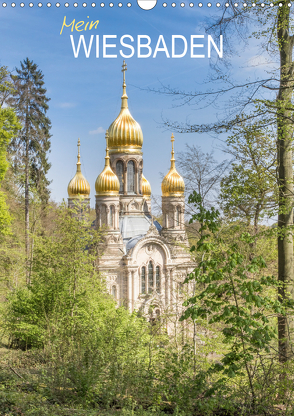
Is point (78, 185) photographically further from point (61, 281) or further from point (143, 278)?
point (61, 281)

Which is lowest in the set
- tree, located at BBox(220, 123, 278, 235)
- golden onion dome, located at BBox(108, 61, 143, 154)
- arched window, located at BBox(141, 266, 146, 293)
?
arched window, located at BBox(141, 266, 146, 293)

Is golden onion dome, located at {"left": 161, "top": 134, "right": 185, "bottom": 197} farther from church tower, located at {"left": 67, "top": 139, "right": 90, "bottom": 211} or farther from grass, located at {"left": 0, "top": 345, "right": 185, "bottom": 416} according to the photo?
grass, located at {"left": 0, "top": 345, "right": 185, "bottom": 416}

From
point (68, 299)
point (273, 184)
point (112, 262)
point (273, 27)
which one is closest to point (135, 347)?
point (68, 299)

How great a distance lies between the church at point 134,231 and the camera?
85.7 feet

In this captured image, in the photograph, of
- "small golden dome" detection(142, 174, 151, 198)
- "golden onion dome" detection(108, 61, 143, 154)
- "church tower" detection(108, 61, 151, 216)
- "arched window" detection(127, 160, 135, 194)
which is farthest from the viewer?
"small golden dome" detection(142, 174, 151, 198)

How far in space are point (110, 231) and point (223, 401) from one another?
21.5m

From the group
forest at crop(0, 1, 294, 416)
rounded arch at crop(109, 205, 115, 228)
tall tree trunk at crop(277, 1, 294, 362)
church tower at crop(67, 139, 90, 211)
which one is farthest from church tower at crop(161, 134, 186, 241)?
tall tree trunk at crop(277, 1, 294, 362)

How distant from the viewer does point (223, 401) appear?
5.45m

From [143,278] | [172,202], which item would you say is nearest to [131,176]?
[172,202]

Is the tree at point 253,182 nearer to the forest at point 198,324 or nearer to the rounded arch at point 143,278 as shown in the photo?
the forest at point 198,324

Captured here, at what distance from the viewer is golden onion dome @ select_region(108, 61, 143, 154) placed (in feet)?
102

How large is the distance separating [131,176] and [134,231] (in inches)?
179

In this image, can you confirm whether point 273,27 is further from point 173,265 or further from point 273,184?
point 173,265

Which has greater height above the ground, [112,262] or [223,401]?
[112,262]
